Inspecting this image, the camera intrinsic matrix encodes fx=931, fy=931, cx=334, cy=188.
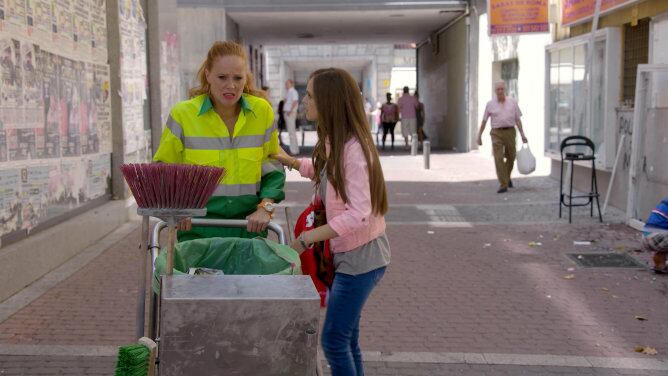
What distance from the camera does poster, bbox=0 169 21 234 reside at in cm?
695

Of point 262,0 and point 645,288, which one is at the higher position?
point 262,0

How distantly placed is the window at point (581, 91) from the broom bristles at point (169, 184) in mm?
9937

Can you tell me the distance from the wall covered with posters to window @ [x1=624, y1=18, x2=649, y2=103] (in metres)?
6.73

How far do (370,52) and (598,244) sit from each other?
1739 inches

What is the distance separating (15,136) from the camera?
23.8 ft

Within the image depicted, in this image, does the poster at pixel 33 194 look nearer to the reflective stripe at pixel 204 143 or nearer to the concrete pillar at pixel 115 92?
the concrete pillar at pixel 115 92

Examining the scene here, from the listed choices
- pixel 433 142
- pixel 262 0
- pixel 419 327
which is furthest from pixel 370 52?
pixel 419 327

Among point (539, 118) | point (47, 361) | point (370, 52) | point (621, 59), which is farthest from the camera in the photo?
point (370, 52)

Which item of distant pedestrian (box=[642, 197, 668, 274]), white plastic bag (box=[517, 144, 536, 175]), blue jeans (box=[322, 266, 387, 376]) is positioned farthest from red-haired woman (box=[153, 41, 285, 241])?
white plastic bag (box=[517, 144, 536, 175])

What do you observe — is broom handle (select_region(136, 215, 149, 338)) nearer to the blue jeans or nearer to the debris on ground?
the blue jeans

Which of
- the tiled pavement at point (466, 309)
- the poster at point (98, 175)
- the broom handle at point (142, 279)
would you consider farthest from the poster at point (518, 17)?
the broom handle at point (142, 279)

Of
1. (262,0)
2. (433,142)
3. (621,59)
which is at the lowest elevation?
(433,142)

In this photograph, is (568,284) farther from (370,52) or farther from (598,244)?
(370,52)

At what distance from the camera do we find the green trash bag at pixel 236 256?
11.1 ft
